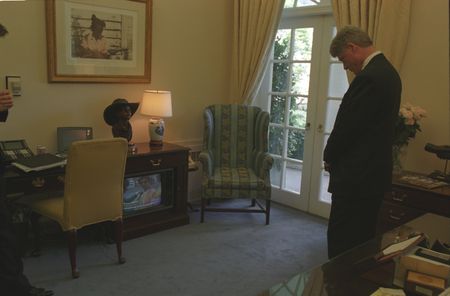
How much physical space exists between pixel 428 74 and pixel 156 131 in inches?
90.1

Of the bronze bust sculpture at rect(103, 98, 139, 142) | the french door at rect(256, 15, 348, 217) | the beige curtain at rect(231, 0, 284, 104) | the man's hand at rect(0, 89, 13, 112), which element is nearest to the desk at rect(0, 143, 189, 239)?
the bronze bust sculpture at rect(103, 98, 139, 142)

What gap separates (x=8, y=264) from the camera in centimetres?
199

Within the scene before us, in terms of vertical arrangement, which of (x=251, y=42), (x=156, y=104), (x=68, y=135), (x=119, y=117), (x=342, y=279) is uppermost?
(x=251, y=42)

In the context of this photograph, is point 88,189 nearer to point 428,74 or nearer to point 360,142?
point 360,142

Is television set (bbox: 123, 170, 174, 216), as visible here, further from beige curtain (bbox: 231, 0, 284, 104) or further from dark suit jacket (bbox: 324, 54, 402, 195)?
dark suit jacket (bbox: 324, 54, 402, 195)

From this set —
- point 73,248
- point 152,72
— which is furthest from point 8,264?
point 152,72

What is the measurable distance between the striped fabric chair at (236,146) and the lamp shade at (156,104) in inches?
20.0

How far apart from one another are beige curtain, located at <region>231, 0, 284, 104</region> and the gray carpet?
4.61 ft

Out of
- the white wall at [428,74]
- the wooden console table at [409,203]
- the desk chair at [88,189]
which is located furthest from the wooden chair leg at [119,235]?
the white wall at [428,74]

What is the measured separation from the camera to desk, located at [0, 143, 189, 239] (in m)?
2.91

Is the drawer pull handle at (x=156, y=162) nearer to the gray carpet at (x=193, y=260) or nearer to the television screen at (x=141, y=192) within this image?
the television screen at (x=141, y=192)

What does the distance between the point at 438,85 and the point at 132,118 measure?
2586 millimetres

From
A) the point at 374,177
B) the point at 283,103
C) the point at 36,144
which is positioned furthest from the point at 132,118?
the point at 374,177

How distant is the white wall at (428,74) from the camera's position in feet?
10.1
